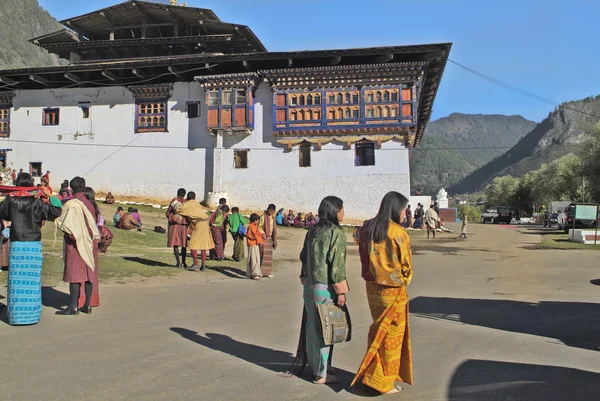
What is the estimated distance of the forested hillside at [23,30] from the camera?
3612 inches

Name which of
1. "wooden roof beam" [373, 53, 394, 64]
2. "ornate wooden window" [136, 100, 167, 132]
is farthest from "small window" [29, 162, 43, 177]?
"wooden roof beam" [373, 53, 394, 64]

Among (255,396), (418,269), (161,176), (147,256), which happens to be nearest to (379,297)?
(255,396)

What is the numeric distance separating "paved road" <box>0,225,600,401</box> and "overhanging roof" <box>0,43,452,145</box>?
21234 millimetres

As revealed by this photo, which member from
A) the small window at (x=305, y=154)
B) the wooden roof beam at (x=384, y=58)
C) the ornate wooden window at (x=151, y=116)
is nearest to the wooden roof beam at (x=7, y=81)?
the ornate wooden window at (x=151, y=116)

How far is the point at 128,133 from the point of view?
108ft

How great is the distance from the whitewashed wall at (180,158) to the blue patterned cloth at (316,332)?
25.7 m

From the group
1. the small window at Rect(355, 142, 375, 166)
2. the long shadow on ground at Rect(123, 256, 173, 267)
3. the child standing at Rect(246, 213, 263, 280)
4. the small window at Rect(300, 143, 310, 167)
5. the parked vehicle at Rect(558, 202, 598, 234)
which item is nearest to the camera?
the child standing at Rect(246, 213, 263, 280)

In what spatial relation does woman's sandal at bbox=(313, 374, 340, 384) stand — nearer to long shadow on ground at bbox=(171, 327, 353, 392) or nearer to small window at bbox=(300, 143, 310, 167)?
long shadow on ground at bbox=(171, 327, 353, 392)

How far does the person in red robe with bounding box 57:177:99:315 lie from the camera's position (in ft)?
22.9

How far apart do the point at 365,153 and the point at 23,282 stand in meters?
25.4

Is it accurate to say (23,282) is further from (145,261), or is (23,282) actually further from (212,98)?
(212,98)

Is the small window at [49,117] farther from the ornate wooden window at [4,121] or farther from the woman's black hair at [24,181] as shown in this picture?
the woman's black hair at [24,181]

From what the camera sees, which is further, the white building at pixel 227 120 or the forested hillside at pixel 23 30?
the forested hillside at pixel 23 30

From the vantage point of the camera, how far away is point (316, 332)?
4500 mm
